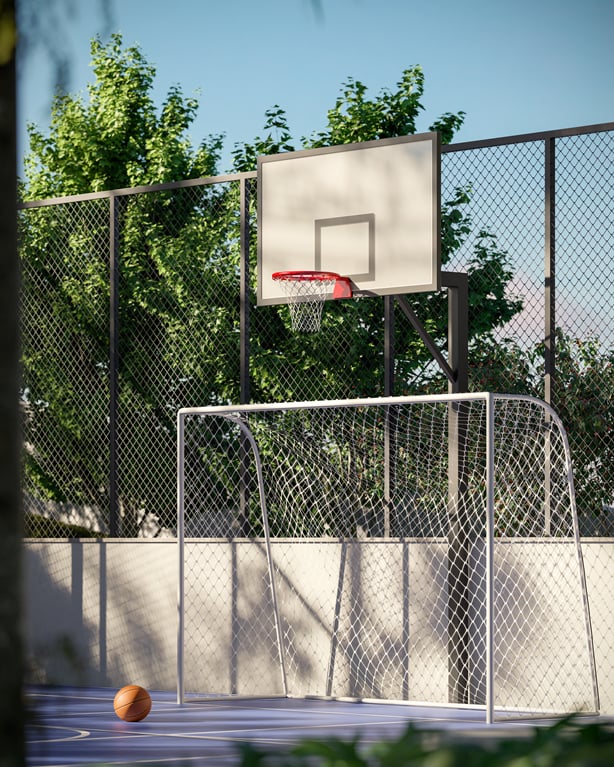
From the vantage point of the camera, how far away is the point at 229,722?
8.23 metres

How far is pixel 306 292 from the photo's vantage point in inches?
353

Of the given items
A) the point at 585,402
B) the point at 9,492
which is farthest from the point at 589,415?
the point at 9,492

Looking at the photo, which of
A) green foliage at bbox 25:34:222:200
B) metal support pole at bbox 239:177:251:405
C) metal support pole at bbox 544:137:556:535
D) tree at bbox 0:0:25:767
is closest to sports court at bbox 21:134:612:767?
metal support pole at bbox 544:137:556:535

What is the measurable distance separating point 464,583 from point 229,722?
1.89 metres

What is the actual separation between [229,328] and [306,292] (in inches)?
137

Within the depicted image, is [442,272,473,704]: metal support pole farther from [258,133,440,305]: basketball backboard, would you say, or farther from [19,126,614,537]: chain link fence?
[19,126,614,537]: chain link fence

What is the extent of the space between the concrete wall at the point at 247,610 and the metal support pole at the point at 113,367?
11.5 inches

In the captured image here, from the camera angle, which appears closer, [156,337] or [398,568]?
[398,568]

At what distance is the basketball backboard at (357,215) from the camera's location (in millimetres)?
8438

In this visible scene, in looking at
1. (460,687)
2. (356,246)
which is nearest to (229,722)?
(460,687)

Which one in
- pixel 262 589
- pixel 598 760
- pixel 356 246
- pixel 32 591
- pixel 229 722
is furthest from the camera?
pixel 32 591

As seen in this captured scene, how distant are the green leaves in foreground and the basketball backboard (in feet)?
20.0

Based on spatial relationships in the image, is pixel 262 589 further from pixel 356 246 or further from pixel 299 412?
pixel 356 246

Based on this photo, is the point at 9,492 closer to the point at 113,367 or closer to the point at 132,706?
the point at 132,706
